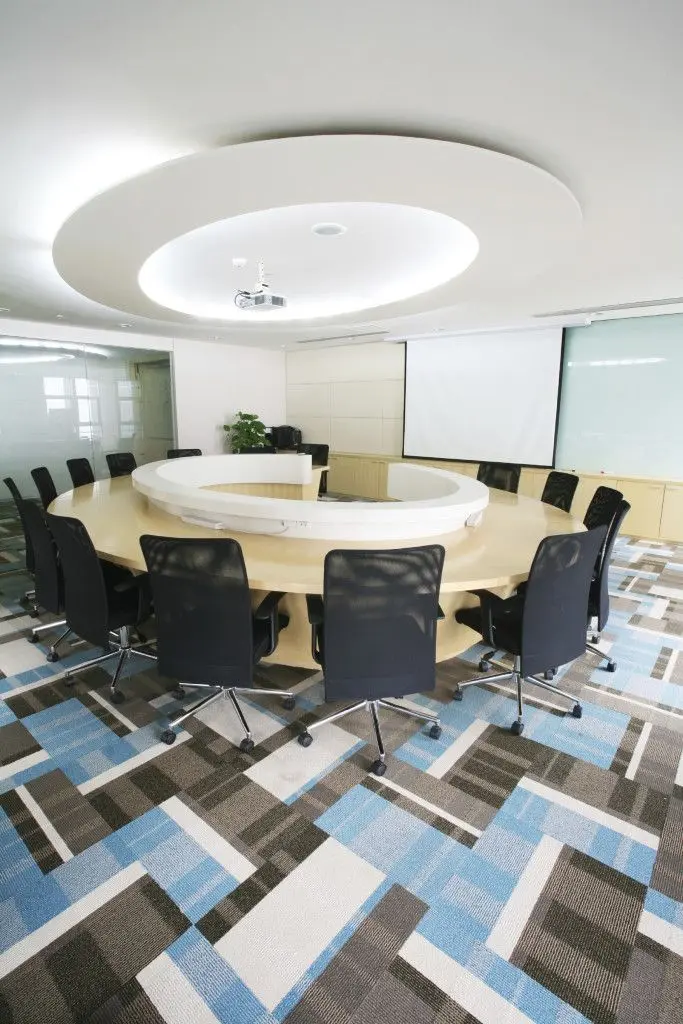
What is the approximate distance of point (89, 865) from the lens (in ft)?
6.42

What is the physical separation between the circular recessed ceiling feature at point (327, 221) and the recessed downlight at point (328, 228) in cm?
10

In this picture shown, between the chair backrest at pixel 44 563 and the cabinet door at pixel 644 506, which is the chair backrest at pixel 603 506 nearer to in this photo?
the cabinet door at pixel 644 506

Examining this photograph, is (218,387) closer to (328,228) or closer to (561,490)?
(328,228)

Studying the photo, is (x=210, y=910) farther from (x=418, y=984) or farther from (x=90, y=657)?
(x=90, y=657)

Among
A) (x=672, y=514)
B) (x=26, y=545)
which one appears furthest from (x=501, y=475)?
(x=26, y=545)

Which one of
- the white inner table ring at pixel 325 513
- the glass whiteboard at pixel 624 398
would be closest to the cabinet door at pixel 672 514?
the glass whiteboard at pixel 624 398

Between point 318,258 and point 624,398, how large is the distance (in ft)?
16.2

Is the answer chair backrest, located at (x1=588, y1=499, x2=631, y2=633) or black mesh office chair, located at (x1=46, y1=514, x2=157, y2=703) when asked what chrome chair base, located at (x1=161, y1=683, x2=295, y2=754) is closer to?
black mesh office chair, located at (x1=46, y1=514, x2=157, y2=703)

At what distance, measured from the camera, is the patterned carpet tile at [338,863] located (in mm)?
1542

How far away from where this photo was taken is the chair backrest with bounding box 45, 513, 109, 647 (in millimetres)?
2861

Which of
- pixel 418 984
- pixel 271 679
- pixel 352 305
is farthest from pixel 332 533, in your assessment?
pixel 352 305

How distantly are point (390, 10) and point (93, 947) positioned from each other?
10.6 ft

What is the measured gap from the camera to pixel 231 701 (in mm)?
3012

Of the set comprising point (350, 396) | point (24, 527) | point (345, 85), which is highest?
point (345, 85)
